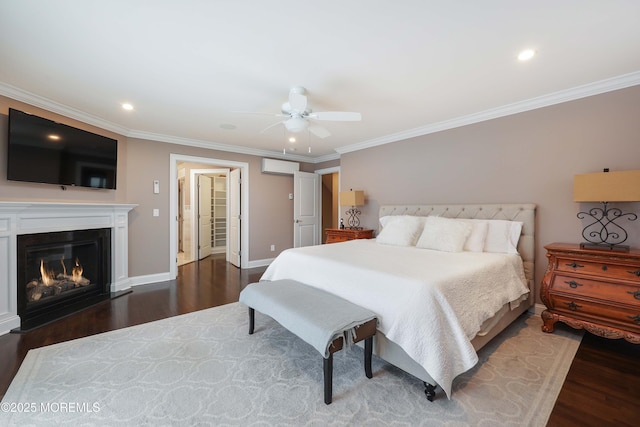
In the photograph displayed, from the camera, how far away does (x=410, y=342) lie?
1.63 metres

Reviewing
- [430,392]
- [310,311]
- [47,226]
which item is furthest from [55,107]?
[430,392]

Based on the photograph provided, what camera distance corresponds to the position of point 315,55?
204 cm

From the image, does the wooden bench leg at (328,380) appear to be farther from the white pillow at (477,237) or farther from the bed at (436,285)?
the white pillow at (477,237)

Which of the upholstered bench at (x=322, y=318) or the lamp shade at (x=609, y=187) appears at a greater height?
the lamp shade at (x=609, y=187)

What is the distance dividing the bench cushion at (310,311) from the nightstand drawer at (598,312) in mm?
1973

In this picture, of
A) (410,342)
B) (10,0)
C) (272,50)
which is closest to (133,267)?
(10,0)

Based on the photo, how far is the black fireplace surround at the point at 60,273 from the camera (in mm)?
2664

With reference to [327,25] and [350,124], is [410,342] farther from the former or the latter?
[350,124]

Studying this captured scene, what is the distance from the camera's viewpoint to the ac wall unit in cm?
531

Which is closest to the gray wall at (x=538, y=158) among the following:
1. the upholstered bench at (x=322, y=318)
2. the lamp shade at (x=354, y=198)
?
the lamp shade at (x=354, y=198)

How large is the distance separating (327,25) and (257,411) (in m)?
2.47

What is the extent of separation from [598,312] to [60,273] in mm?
5663

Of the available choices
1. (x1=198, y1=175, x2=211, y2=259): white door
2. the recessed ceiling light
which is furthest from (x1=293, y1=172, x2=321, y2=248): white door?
the recessed ceiling light

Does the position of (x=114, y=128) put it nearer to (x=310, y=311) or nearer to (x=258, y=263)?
(x=258, y=263)
